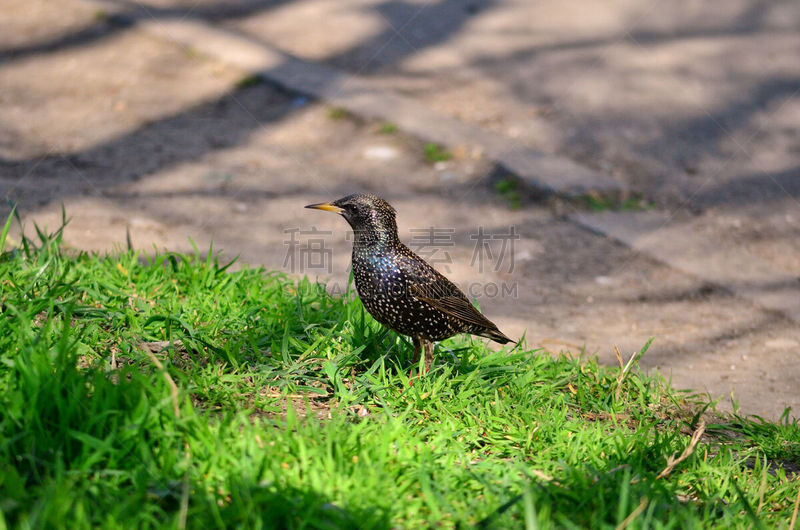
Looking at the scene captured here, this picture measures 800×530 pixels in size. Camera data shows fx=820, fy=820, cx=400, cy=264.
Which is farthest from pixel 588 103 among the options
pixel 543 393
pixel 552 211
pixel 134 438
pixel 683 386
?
pixel 134 438

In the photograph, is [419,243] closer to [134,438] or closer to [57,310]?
[57,310]

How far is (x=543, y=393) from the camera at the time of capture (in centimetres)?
400

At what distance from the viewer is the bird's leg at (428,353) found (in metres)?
3.95

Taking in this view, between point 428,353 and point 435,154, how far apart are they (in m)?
3.76

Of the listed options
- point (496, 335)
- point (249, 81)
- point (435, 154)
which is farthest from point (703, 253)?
point (249, 81)

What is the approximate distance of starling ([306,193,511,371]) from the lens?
148 inches

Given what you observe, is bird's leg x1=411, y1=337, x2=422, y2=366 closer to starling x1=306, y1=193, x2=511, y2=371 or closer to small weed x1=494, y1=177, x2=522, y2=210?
starling x1=306, y1=193, x2=511, y2=371

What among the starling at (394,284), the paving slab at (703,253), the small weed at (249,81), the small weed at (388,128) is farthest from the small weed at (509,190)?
the starling at (394,284)

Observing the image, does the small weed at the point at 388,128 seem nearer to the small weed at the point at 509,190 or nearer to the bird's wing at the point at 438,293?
the small weed at the point at 509,190

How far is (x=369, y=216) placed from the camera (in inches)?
152

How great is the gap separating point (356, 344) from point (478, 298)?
1.70 meters

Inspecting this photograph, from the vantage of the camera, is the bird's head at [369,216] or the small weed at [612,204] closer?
the bird's head at [369,216]

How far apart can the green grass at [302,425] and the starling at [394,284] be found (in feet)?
0.71

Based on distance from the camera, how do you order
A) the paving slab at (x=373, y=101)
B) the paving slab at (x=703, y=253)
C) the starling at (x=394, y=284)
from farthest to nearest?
the paving slab at (x=373, y=101)
the paving slab at (x=703, y=253)
the starling at (x=394, y=284)
